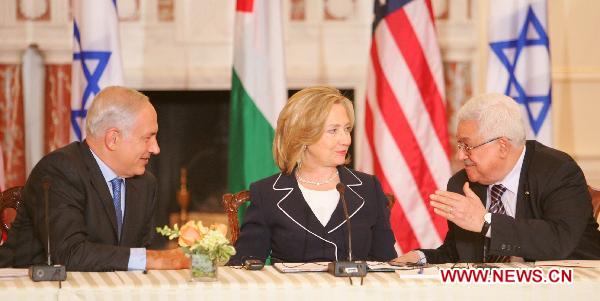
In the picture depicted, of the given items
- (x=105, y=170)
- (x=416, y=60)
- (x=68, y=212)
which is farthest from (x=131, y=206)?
(x=416, y=60)

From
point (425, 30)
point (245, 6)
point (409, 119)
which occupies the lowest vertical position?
point (409, 119)

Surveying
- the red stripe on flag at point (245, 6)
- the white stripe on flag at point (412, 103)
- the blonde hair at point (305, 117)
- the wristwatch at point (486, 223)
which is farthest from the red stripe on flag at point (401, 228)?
the wristwatch at point (486, 223)

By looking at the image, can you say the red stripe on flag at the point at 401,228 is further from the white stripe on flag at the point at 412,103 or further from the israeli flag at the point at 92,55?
the israeli flag at the point at 92,55

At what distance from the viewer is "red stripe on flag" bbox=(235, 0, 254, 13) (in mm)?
4887

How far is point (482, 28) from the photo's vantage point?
5961mm

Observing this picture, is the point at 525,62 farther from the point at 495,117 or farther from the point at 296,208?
the point at 296,208

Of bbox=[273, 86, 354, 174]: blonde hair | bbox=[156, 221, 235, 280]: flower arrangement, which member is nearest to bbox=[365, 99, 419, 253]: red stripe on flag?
bbox=[273, 86, 354, 174]: blonde hair

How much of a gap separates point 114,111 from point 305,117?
0.70 m

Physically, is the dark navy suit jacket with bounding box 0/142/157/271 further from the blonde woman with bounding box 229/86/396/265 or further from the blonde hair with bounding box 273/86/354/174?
the blonde hair with bounding box 273/86/354/174

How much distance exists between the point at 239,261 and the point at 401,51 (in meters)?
1.99

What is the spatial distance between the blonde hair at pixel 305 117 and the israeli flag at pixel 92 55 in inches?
60.3

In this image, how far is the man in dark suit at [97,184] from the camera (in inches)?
124

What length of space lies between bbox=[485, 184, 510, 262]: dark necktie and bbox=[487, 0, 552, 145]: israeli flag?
140 cm

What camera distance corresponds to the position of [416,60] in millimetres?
4836
